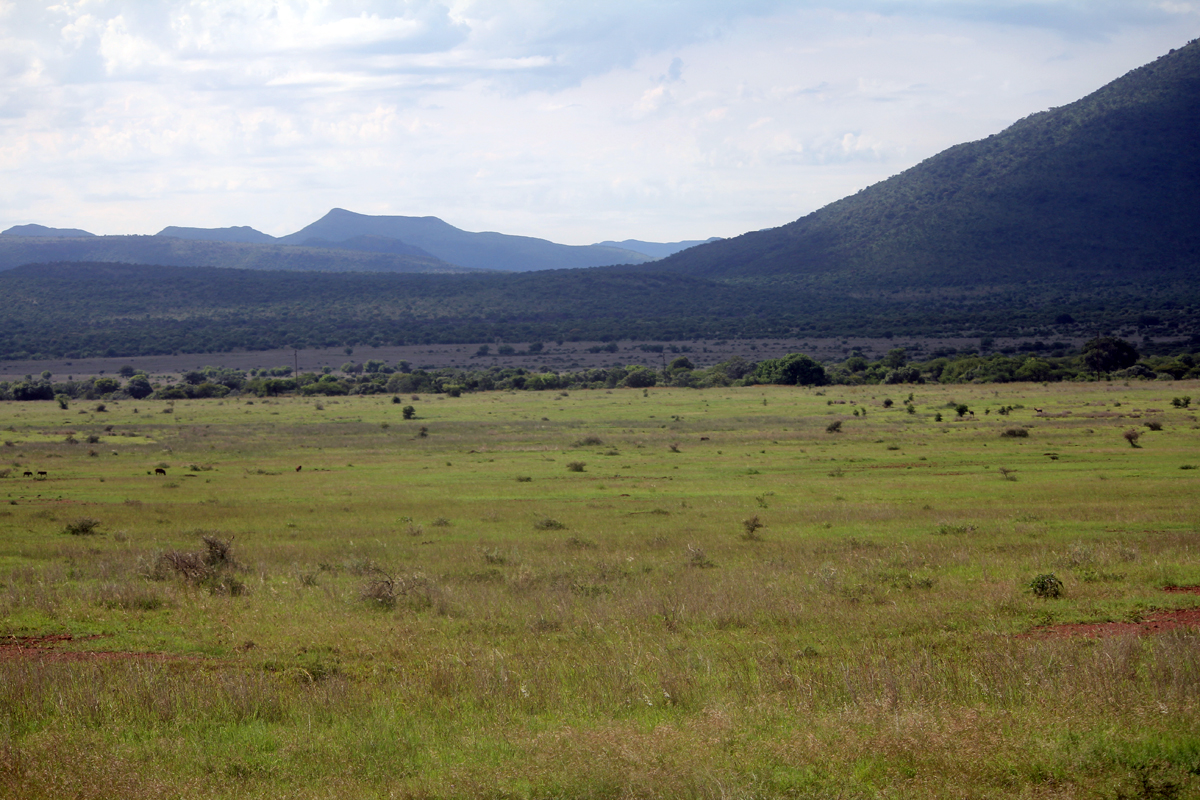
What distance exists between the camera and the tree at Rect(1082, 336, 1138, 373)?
8016 cm

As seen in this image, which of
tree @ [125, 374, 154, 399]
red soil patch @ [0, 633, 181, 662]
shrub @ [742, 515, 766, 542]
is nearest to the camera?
red soil patch @ [0, 633, 181, 662]

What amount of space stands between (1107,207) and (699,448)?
15743 centimetres

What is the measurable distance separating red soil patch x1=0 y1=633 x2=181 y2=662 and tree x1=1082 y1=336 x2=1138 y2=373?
8323 cm

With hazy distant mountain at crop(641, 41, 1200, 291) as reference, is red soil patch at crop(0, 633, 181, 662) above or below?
below

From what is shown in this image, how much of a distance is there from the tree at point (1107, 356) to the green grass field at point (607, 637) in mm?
54812

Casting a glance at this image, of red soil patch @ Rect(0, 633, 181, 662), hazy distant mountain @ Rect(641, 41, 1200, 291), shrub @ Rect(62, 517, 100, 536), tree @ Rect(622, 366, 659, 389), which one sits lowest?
tree @ Rect(622, 366, 659, 389)

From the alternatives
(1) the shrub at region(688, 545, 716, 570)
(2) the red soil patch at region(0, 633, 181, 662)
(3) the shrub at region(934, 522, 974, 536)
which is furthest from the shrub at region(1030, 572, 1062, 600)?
(2) the red soil patch at region(0, 633, 181, 662)

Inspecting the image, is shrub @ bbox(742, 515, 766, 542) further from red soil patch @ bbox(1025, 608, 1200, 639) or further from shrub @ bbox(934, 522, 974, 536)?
red soil patch @ bbox(1025, 608, 1200, 639)

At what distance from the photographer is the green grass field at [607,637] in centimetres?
735

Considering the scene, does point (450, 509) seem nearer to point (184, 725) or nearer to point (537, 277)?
point (184, 725)

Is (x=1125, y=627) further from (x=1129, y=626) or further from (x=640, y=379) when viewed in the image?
(x=640, y=379)

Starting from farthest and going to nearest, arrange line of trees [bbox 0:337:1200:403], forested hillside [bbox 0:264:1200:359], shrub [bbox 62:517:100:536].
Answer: forested hillside [bbox 0:264:1200:359]
line of trees [bbox 0:337:1200:403]
shrub [bbox 62:517:100:536]

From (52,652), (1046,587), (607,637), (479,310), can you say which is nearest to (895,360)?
(1046,587)

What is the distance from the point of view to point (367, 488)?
31.0 meters
